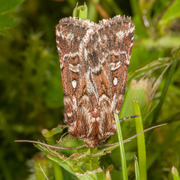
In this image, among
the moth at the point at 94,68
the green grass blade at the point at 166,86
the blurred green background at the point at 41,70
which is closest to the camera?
the moth at the point at 94,68

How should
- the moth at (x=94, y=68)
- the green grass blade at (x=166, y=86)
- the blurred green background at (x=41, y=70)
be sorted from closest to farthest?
the moth at (x=94, y=68) < the green grass blade at (x=166, y=86) < the blurred green background at (x=41, y=70)

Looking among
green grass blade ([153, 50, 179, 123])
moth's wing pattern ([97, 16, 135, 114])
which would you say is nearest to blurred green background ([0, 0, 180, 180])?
green grass blade ([153, 50, 179, 123])

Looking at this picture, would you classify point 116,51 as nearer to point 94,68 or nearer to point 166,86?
point 94,68

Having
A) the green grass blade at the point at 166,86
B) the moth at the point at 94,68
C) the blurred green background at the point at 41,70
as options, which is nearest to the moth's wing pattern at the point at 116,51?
the moth at the point at 94,68

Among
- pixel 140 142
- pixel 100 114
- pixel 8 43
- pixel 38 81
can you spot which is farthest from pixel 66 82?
pixel 8 43

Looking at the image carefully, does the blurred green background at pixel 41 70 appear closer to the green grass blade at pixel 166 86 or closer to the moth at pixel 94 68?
the green grass blade at pixel 166 86

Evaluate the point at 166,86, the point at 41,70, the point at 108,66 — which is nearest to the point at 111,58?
the point at 108,66

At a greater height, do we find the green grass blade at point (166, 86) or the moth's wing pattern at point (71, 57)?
the moth's wing pattern at point (71, 57)

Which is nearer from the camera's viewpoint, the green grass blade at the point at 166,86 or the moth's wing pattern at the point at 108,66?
the moth's wing pattern at the point at 108,66
